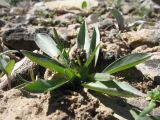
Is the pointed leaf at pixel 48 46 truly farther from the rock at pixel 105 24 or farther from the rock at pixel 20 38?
the rock at pixel 105 24

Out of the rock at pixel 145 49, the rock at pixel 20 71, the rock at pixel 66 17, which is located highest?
A: the rock at pixel 66 17

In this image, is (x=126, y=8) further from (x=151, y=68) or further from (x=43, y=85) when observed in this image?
(x=43, y=85)

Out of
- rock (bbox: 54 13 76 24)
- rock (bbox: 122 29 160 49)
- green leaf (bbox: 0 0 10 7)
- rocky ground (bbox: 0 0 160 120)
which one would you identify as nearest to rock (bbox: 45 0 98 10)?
rocky ground (bbox: 0 0 160 120)

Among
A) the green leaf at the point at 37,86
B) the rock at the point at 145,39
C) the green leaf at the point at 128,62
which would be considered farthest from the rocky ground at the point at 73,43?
the green leaf at the point at 128,62

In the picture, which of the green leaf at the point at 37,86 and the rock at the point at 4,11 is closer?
the green leaf at the point at 37,86

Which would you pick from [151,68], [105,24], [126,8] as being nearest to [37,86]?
[151,68]
